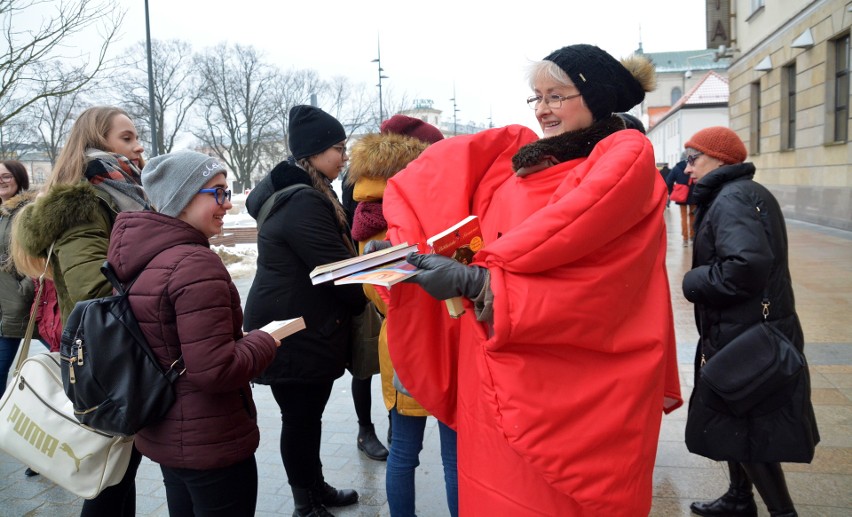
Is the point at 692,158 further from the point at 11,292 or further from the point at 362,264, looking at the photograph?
the point at 11,292

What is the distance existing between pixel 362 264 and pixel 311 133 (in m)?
1.65

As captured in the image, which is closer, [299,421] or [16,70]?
[299,421]

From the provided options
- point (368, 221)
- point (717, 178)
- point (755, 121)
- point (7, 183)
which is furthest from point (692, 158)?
point (755, 121)

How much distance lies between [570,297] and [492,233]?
519 millimetres

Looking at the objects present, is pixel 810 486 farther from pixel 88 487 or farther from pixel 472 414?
pixel 88 487

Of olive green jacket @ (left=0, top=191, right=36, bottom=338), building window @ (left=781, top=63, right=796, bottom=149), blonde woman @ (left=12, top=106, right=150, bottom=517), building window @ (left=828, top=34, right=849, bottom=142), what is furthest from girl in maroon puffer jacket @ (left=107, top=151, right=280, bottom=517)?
building window @ (left=781, top=63, right=796, bottom=149)

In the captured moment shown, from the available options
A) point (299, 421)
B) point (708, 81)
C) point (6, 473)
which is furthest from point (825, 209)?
point (708, 81)

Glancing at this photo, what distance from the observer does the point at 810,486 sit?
3148 mm

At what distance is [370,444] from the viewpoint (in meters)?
3.97

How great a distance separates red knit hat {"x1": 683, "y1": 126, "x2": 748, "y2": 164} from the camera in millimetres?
2928

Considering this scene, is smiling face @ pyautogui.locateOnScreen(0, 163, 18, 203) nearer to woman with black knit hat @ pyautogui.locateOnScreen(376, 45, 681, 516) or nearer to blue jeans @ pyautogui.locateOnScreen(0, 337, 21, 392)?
blue jeans @ pyautogui.locateOnScreen(0, 337, 21, 392)

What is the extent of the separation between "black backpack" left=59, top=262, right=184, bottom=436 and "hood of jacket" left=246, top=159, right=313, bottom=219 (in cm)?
120

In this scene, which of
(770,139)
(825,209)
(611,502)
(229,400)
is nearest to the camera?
(611,502)

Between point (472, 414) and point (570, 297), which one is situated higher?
point (570, 297)
